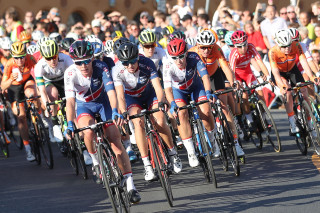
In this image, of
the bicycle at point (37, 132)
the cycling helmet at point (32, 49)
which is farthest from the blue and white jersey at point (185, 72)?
the cycling helmet at point (32, 49)

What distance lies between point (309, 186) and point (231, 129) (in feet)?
5.64

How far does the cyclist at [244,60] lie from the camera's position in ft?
41.7

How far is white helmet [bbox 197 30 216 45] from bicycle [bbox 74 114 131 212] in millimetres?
3105

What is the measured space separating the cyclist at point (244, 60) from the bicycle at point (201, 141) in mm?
2618

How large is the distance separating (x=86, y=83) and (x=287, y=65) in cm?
431

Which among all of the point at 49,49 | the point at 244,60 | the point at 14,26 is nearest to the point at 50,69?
the point at 49,49

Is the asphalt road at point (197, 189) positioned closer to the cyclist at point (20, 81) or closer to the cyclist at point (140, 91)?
the cyclist at point (140, 91)

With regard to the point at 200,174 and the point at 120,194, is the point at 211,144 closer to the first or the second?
the point at 200,174

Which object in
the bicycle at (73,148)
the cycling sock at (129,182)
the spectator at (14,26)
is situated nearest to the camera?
the cycling sock at (129,182)

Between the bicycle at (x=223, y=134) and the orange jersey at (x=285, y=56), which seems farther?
the orange jersey at (x=285, y=56)

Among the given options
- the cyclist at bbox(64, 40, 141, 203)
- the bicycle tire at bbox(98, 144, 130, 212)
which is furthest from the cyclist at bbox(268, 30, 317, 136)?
the bicycle tire at bbox(98, 144, 130, 212)

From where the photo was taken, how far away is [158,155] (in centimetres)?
923

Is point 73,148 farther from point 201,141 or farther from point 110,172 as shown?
point 110,172

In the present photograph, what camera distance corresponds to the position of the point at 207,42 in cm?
1141
